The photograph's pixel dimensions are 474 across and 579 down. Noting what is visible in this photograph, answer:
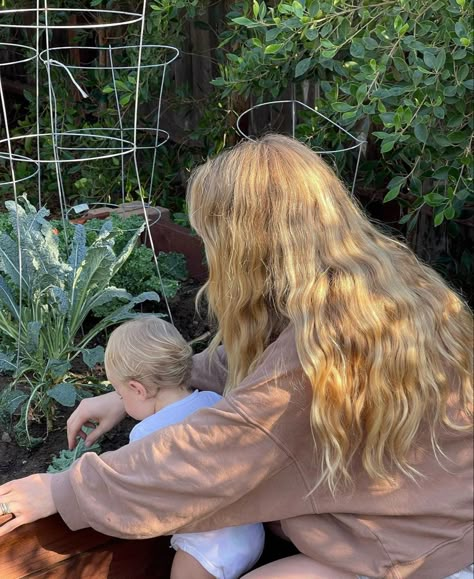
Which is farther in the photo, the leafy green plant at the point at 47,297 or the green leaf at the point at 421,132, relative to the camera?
the leafy green plant at the point at 47,297

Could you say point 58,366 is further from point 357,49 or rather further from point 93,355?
point 357,49

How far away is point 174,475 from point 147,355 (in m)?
0.35

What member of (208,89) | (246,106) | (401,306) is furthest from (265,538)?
(208,89)

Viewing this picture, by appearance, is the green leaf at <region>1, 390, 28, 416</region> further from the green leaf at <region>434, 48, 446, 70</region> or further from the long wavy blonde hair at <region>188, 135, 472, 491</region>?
the green leaf at <region>434, 48, 446, 70</region>

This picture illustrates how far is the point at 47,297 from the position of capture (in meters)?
2.09

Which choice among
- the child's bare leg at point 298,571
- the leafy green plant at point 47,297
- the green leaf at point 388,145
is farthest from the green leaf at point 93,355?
the green leaf at point 388,145

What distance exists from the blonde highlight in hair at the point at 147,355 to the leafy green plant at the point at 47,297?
34 cm

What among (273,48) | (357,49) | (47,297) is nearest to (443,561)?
(47,297)

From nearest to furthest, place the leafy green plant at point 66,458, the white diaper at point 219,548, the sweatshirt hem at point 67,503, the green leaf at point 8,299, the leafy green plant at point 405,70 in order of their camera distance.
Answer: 1. the sweatshirt hem at point 67,503
2. the white diaper at point 219,548
3. the leafy green plant at point 66,458
4. the leafy green plant at point 405,70
5. the green leaf at point 8,299

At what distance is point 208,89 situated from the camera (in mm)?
4016

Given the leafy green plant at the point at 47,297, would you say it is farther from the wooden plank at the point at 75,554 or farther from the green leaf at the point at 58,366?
the wooden plank at the point at 75,554

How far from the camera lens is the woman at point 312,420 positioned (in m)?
1.34

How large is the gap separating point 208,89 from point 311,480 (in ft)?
9.69

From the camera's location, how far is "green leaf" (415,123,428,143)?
1.90m
